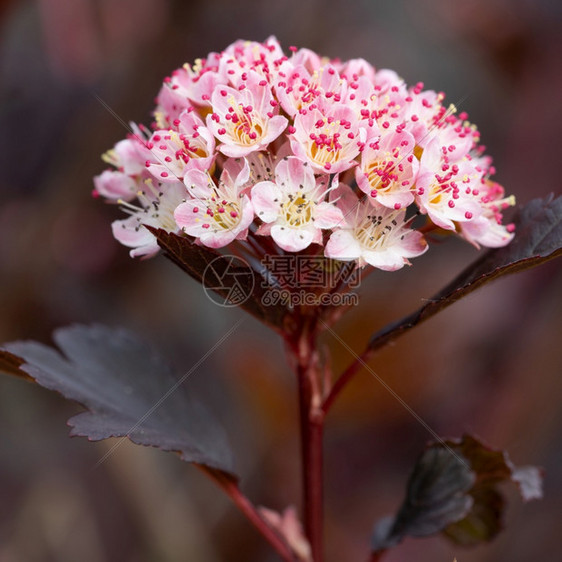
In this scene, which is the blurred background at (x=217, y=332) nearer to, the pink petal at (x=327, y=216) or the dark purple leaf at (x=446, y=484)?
the dark purple leaf at (x=446, y=484)

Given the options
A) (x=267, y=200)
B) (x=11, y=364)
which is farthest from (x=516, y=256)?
(x=11, y=364)

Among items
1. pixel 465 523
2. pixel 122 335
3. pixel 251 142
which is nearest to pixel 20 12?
pixel 122 335

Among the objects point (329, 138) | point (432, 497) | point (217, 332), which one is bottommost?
point (217, 332)

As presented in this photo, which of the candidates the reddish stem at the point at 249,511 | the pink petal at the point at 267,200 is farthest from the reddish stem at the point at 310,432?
the pink petal at the point at 267,200

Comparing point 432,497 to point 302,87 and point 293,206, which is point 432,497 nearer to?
point 293,206

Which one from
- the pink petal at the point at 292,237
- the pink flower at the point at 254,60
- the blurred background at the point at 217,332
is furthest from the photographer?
the blurred background at the point at 217,332

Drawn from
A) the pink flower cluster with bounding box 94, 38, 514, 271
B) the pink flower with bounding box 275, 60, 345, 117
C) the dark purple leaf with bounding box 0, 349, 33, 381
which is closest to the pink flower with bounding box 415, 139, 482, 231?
the pink flower cluster with bounding box 94, 38, 514, 271

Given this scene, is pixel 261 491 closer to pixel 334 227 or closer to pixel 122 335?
pixel 122 335
